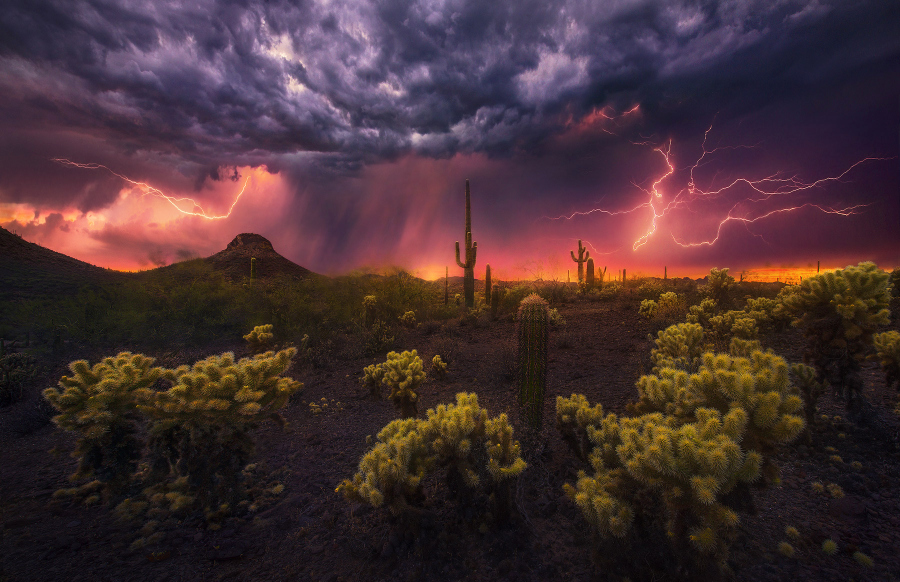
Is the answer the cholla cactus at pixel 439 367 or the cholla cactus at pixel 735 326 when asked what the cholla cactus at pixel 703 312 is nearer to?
the cholla cactus at pixel 735 326

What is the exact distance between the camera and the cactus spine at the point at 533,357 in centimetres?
527

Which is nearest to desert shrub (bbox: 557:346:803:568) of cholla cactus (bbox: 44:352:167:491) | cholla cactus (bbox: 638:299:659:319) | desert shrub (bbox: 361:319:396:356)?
cholla cactus (bbox: 44:352:167:491)

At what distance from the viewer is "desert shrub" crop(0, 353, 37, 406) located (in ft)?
21.1

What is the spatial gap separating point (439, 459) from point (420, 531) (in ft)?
2.02

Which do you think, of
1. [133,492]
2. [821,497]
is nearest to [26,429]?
[133,492]

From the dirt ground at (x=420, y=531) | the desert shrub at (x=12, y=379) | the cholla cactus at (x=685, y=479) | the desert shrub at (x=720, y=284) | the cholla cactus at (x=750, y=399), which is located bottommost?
the dirt ground at (x=420, y=531)

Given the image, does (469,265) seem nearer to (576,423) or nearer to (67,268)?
(576,423)

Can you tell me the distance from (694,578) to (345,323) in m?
11.8

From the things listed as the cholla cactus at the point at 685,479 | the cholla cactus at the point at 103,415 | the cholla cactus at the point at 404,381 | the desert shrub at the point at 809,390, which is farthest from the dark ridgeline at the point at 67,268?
the desert shrub at the point at 809,390

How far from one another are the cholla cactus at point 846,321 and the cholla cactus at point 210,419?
7.30m

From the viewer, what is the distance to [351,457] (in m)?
4.72

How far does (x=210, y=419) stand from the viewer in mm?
3441

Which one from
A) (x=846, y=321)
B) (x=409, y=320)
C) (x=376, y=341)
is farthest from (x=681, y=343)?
(x=409, y=320)

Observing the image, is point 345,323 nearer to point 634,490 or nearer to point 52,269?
point 634,490
